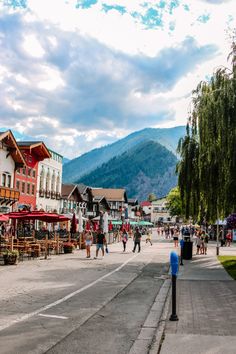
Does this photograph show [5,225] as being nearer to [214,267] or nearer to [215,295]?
[214,267]

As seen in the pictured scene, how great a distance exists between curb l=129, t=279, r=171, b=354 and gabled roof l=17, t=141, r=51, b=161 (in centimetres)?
4207

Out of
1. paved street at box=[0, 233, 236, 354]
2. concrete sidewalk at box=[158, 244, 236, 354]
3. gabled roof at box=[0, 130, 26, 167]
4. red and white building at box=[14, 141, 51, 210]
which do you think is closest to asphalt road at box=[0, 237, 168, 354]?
paved street at box=[0, 233, 236, 354]

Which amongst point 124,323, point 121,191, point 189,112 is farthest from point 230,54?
point 121,191

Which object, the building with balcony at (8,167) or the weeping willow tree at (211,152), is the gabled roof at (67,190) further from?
the weeping willow tree at (211,152)

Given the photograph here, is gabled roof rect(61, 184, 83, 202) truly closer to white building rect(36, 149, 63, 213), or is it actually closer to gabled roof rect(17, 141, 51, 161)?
white building rect(36, 149, 63, 213)

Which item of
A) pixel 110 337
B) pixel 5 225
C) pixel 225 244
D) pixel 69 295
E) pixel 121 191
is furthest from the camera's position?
pixel 121 191

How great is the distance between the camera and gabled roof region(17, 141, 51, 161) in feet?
169

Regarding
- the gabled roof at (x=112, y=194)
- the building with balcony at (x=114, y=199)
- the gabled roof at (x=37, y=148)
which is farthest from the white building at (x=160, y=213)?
the gabled roof at (x=37, y=148)

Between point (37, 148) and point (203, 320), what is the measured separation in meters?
46.8

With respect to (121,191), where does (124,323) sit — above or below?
below

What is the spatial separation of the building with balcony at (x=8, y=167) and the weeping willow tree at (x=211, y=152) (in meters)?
21.3

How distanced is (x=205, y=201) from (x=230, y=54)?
24.1 feet

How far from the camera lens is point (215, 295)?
39.0 feet

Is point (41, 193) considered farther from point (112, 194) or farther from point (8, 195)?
point (112, 194)
